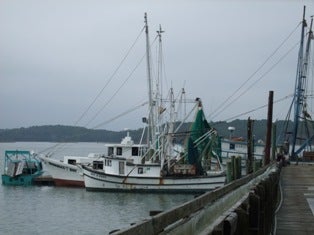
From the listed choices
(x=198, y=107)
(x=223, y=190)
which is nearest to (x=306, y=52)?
(x=198, y=107)

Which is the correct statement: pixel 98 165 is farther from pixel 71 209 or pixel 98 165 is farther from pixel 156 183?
pixel 71 209

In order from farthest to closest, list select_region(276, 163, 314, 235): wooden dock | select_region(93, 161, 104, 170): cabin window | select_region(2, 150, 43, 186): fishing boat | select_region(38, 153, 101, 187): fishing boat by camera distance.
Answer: select_region(2, 150, 43, 186): fishing boat → select_region(38, 153, 101, 187): fishing boat → select_region(93, 161, 104, 170): cabin window → select_region(276, 163, 314, 235): wooden dock

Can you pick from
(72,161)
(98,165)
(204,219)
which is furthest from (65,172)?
(204,219)

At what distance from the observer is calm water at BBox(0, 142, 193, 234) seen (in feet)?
102

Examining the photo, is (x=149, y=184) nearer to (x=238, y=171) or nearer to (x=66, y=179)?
(x=66, y=179)

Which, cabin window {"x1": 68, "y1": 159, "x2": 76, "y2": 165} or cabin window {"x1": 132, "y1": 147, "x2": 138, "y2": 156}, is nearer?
cabin window {"x1": 132, "y1": 147, "x2": 138, "y2": 156}

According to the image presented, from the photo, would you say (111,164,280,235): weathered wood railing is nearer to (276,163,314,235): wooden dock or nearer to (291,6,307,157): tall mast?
(276,163,314,235): wooden dock

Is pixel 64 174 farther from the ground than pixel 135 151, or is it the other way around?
pixel 135 151

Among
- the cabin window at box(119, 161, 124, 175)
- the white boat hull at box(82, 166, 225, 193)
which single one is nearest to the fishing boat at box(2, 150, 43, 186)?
the white boat hull at box(82, 166, 225, 193)

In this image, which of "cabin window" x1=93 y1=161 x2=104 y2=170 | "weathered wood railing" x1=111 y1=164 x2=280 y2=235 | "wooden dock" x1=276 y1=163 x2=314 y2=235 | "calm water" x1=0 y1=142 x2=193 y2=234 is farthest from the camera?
"cabin window" x1=93 y1=161 x2=104 y2=170

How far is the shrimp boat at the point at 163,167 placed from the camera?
4669 centimetres

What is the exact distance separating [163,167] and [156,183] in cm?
155

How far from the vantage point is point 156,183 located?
46.8 metres

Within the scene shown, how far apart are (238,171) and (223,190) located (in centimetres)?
1794
